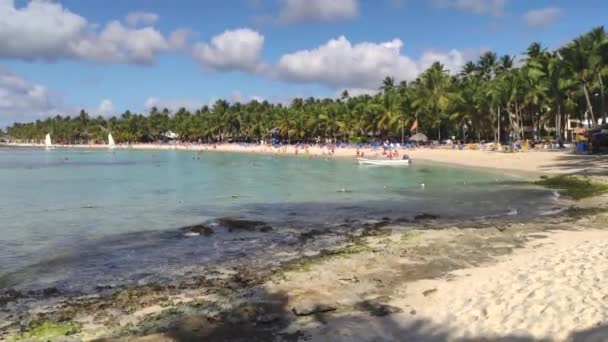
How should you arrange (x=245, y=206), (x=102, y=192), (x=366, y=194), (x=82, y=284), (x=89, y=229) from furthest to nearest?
1. (x=102, y=192)
2. (x=366, y=194)
3. (x=245, y=206)
4. (x=89, y=229)
5. (x=82, y=284)

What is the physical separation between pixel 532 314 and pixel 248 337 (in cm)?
381

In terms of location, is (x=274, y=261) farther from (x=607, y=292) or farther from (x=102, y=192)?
(x=102, y=192)

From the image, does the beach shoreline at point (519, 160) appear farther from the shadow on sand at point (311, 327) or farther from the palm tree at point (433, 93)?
the shadow on sand at point (311, 327)

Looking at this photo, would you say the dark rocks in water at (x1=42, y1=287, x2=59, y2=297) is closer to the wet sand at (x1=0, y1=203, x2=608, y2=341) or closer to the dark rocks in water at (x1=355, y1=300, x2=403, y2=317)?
the wet sand at (x1=0, y1=203, x2=608, y2=341)

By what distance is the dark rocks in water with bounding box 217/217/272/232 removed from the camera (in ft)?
60.9

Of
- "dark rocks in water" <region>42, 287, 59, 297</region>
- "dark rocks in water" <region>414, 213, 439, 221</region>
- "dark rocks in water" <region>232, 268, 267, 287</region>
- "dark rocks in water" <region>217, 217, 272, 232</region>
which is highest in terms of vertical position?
"dark rocks in water" <region>232, 268, 267, 287</region>

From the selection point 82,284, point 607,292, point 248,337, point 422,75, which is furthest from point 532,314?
point 422,75

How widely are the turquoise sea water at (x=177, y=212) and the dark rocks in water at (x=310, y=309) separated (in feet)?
14.7

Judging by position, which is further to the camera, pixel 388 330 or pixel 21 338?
pixel 21 338

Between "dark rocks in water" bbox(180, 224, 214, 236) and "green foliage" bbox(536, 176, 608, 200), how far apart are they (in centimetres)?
1575

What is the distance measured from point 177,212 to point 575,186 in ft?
65.5

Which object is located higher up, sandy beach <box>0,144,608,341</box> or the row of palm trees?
the row of palm trees

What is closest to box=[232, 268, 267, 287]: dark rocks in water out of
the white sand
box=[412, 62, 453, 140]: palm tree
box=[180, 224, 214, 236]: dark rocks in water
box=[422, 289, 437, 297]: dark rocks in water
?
the white sand

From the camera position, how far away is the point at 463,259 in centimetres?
1212
